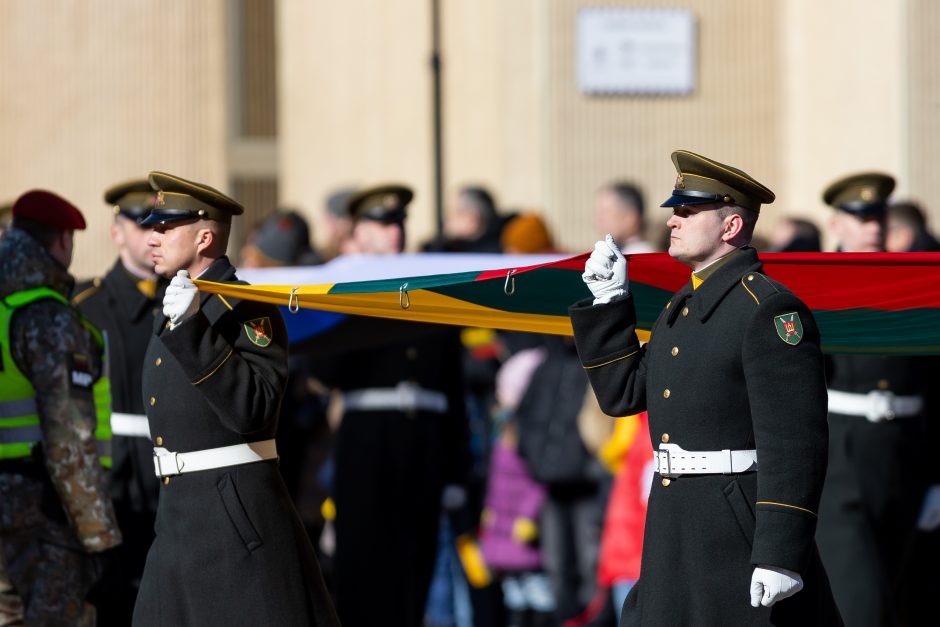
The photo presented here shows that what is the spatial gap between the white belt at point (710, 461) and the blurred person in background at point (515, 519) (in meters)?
4.52

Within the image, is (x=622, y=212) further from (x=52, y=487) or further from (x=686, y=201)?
(x=686, y=201)

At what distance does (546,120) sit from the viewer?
13680 millimetres

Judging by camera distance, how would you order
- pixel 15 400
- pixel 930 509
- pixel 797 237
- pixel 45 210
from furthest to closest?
pixel 797 237 < pixel 930 509 < pixel 45 210 < pixel 15 400

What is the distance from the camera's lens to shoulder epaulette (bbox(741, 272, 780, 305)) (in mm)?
5977

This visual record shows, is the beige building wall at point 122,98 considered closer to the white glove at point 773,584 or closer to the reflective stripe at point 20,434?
the reflective stripe at point 20,434

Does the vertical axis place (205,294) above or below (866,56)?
below

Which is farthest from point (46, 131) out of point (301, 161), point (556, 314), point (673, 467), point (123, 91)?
point (673, 467)

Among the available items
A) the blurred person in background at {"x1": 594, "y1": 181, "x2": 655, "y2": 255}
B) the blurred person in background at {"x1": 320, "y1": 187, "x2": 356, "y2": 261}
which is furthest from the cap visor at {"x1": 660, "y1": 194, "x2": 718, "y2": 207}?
the blurred person in background at {"x1": 320, "y1": 187, "x2": 356, "y2": 261}

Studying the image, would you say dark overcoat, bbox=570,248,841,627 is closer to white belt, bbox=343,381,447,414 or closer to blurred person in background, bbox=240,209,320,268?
white belt, bbox=343,381,447,414

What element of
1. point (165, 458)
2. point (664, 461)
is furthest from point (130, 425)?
point (664, 461)

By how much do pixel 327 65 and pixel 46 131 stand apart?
10.7 feet

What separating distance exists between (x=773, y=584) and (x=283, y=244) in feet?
19.2

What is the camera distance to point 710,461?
6.01m

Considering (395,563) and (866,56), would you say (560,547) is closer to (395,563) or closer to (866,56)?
(395,563)
